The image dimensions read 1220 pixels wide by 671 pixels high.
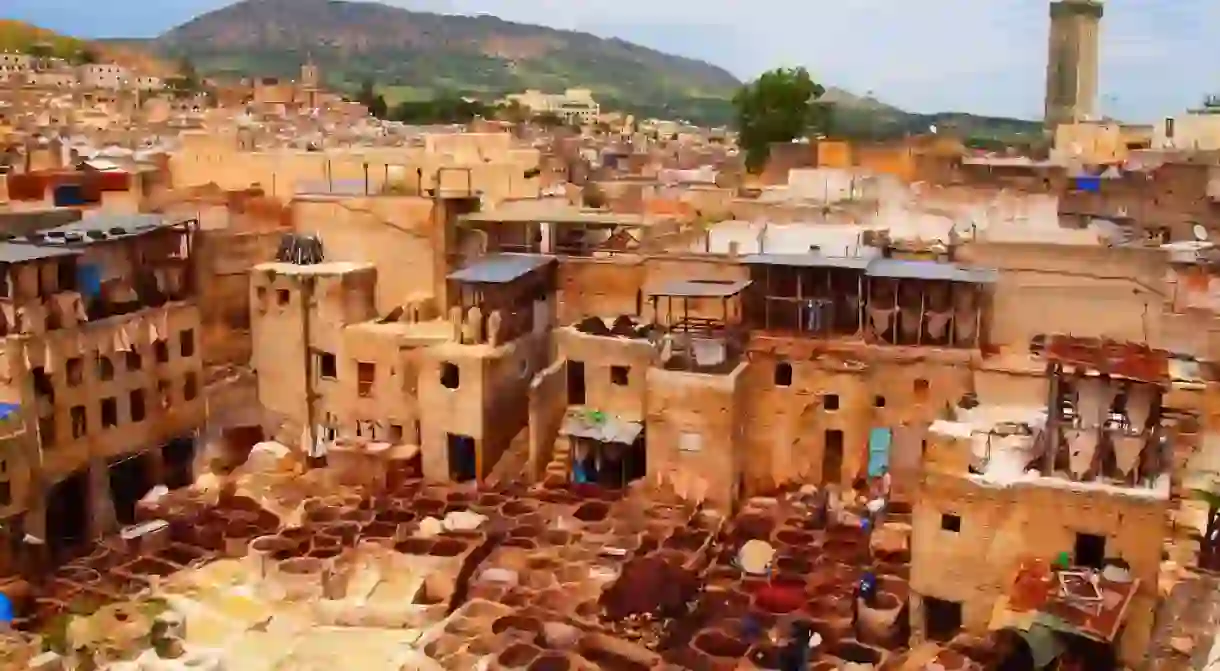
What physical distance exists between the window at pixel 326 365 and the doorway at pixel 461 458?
16.1 ft

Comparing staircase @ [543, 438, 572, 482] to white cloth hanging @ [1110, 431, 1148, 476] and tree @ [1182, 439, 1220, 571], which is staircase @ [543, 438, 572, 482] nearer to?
white cloth hanging @ [1110, 431, 1148, 476]

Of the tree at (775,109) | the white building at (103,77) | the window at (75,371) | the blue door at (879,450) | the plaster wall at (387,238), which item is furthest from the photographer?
the white building at (103,77)

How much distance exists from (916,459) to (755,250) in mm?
7854

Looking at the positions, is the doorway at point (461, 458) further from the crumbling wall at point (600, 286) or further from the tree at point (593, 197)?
the tree at point (593, 197)

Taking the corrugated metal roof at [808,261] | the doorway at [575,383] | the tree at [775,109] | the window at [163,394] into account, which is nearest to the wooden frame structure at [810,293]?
the corrugated metal roof at [808,261]

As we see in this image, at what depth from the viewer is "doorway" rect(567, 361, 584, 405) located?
31.2 metres

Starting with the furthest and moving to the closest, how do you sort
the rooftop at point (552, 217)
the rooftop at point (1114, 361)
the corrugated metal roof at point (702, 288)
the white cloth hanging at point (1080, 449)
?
the rooftop at point (552, 217) → the corrugated metal roof at point (702, 288) → the rooftop at point (1114, 361) → the white cloth hanging at point (1080, 449)

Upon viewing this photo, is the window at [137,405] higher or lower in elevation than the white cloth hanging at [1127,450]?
lower

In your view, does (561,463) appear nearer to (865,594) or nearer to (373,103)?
(865,594)

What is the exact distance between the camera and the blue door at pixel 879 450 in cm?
2759

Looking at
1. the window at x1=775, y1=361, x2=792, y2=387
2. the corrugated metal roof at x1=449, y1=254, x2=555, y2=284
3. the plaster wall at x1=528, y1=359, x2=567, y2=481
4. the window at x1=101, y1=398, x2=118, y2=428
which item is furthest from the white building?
the window at x1=775, y1=361, x2=792, y2=387

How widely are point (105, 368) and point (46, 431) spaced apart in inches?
99.4

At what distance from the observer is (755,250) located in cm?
3198

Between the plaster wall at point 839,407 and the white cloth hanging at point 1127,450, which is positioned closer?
the white cloth hanging at point 1127,450
